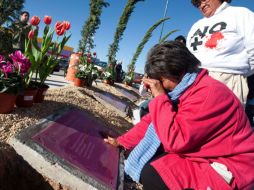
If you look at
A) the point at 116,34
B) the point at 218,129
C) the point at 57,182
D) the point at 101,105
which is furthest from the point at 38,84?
the point at 116,34

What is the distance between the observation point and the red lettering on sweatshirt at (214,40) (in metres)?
2.76

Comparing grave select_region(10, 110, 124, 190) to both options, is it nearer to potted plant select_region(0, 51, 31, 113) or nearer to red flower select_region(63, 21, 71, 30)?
potted plant select_region(0, 51, 31, 113)

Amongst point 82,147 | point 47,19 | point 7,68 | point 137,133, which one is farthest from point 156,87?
point 47,19

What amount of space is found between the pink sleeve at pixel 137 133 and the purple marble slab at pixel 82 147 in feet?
0.52

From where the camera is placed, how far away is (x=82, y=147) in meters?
2.56

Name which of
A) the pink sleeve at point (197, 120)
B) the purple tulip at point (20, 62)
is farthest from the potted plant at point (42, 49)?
the pink sleeve at point (197, 120)

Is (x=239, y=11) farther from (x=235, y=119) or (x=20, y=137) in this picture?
(x=20, y=137)

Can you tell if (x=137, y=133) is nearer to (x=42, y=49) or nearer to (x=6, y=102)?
(x=6, y=102)

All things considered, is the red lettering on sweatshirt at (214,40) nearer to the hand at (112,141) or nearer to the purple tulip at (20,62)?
the hand at (112,141)

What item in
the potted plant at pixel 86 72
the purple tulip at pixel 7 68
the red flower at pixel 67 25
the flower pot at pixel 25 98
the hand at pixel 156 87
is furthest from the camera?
the potted plant at pixel 86 72

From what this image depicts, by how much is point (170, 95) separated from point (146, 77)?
0.22 metres

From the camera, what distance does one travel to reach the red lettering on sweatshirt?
2764mm

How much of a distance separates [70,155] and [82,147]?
0.25 meters

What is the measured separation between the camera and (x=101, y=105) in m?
5.90
